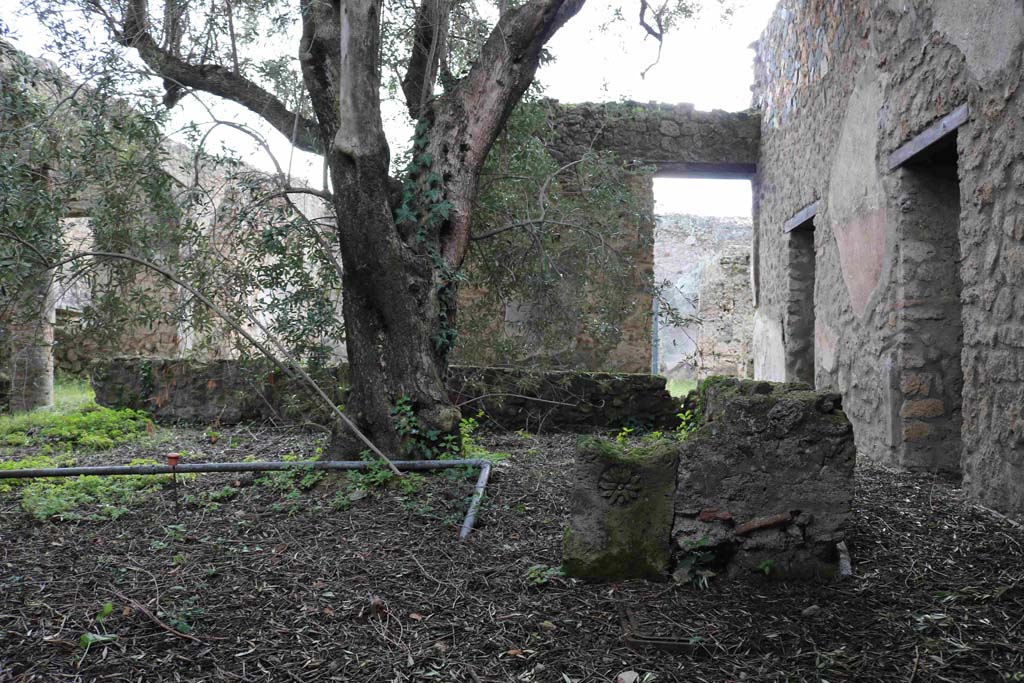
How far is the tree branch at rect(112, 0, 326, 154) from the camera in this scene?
16.1 feet

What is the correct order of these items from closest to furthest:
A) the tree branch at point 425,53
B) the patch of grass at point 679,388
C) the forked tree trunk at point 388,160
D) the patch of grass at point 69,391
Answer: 1. the forked tree trunk at point 388,160
2. the tree branch at point 425,53
3. the patch of grass at point 69,391
4. the patch of grass at point 679,388

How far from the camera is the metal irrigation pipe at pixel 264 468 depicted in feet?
13.3

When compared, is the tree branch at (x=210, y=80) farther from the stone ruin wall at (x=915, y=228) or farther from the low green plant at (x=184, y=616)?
the stone ruin wall at (x=915, y=228)

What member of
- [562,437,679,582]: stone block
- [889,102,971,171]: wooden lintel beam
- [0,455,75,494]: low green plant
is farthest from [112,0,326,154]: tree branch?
[889,102,971,171]: wooden lintel beam

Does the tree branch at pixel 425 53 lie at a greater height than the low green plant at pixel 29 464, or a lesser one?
greater

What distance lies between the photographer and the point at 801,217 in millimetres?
7664

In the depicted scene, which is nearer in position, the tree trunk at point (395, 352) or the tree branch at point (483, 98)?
the tree trunk at point (395, 352)

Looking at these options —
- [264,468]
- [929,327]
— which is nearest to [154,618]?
[264,468]

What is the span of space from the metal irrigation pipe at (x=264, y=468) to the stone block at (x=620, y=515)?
80 cm

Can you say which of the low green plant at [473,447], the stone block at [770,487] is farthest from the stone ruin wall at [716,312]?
the stone block at [770,487]

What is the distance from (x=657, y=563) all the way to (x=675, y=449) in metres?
0.46

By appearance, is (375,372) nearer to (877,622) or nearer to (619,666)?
(619,666)

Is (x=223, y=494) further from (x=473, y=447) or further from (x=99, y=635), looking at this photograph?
(x=473, y=447)

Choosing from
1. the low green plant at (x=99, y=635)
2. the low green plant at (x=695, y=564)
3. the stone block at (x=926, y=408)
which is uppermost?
the stone block at (x=926, y=408)
